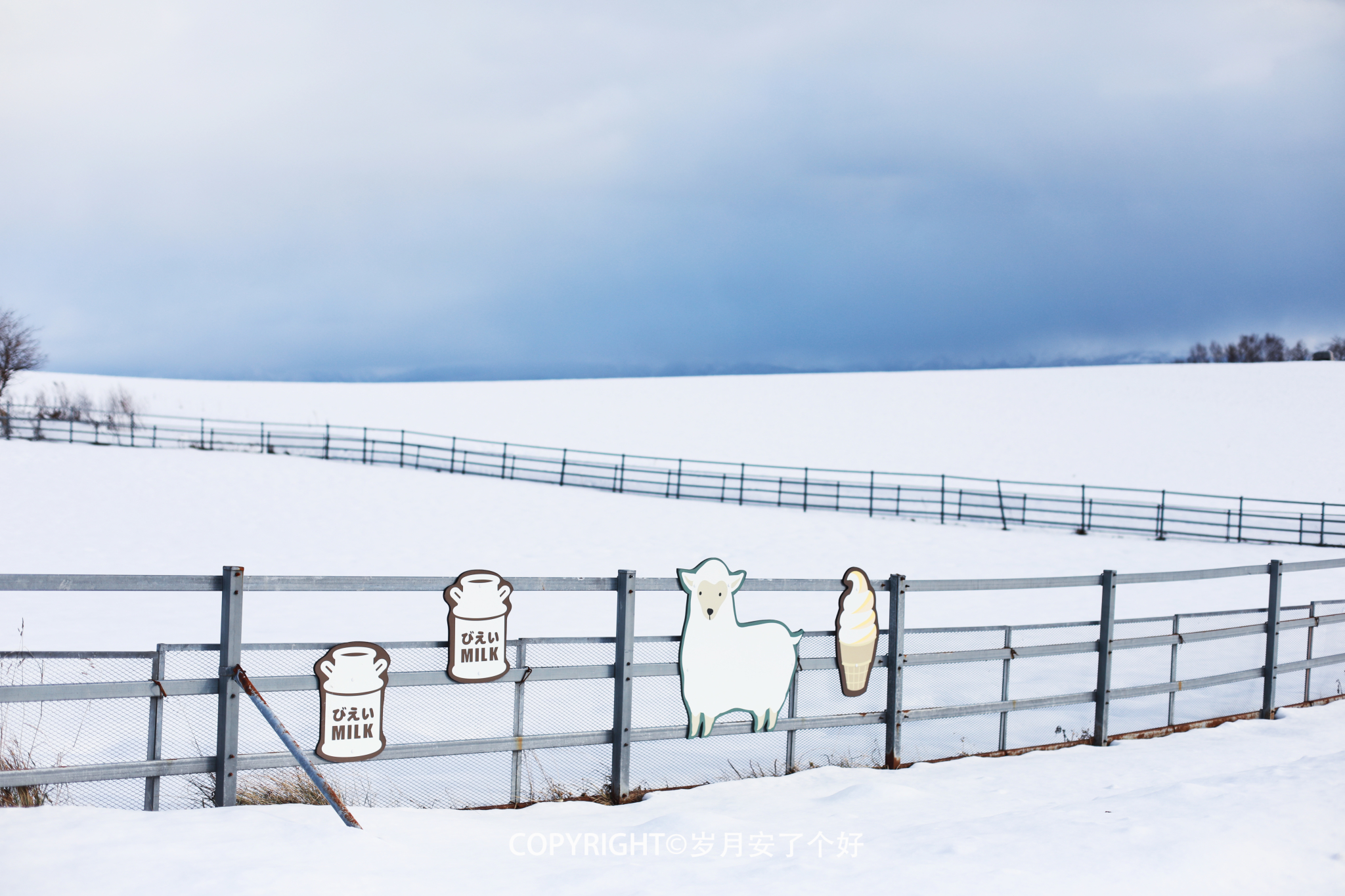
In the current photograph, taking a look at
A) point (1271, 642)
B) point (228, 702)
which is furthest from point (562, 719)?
point (1271, 642)

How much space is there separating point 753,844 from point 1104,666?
4.46m

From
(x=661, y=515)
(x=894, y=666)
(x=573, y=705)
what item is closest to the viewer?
(x=894, y=666)

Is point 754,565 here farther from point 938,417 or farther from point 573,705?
point 938,417

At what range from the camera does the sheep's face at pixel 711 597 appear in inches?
256

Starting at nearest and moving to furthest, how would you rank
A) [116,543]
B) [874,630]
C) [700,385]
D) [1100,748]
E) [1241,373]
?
[874,630]
[1100,748]
[116,543]
[1241,373]
[700,385]

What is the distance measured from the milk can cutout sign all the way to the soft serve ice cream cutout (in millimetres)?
2503

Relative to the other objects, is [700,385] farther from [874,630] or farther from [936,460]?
[874,630]

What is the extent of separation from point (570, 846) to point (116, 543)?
60.4 feet

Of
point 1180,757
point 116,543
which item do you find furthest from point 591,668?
point 116,543

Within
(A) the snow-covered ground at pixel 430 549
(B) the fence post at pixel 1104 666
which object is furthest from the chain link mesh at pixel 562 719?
(A) the snow-covered ground at pixel 430 549

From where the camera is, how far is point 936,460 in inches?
1800

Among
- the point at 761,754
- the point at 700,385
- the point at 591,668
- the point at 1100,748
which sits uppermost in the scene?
the point at 700,385

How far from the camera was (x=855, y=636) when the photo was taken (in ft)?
23.2

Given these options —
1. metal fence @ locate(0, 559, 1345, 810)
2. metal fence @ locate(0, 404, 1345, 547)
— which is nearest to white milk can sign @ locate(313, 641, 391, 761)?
metal fence @ locate(0, 559, 1345, 810)
